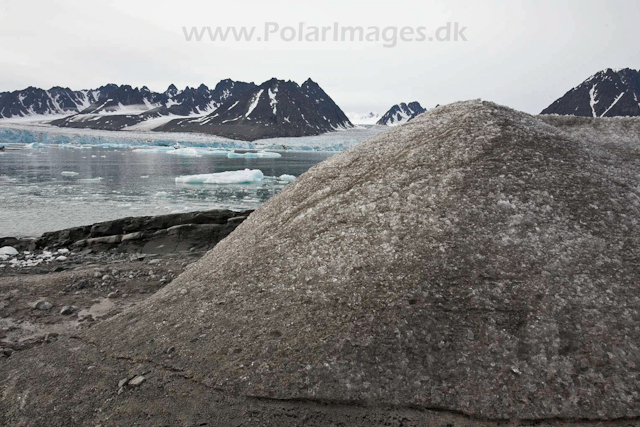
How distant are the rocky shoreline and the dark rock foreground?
1.43 m

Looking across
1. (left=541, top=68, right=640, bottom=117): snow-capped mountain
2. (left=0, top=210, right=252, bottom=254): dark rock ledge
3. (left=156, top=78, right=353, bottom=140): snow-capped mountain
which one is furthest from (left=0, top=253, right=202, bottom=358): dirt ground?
(left=156, top=78, right=353, bottom=140): snow-capped mountain

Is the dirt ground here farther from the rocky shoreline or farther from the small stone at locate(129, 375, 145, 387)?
the small stone at locate(129, 375, 145, 387)

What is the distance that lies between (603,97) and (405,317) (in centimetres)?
16318

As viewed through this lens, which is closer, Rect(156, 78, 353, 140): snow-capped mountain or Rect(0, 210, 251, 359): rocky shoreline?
Rect(0, 210, 251, 359): rocky shoreline

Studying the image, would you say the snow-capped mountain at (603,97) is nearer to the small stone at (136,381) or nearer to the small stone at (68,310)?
the small stone at (68,310)

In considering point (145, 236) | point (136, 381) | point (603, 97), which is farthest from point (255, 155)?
point (603, 97)

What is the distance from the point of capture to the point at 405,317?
165 inches

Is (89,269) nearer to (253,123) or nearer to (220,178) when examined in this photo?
(220,178)

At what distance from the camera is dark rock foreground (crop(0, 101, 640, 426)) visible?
143 inches

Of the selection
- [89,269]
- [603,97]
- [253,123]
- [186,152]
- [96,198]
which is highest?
[603,97]

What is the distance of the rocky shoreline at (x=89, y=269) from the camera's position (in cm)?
617

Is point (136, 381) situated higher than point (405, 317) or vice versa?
point (405, 317)

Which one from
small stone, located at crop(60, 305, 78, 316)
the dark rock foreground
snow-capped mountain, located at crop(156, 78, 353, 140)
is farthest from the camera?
snow-capped mountain, located at crop(156, 78, 353, 140)

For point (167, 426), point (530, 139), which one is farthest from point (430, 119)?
point (167, 426)
